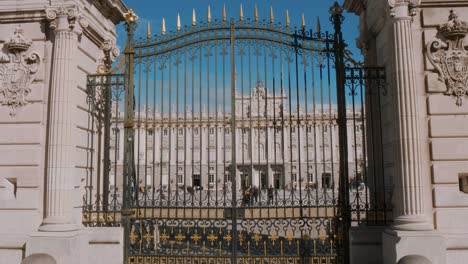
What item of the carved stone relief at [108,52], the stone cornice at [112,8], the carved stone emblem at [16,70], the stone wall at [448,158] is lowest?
the stone wall at [448,158]

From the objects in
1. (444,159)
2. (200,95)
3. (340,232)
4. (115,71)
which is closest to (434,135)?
(444,159)

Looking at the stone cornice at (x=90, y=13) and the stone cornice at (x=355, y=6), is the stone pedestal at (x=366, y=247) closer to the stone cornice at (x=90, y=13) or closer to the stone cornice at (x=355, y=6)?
the stone cornice at (x=355, y=6)

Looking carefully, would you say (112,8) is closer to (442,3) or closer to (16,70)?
(16,70)

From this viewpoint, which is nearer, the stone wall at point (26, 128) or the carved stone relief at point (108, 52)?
the stone wall at point (26, 128)

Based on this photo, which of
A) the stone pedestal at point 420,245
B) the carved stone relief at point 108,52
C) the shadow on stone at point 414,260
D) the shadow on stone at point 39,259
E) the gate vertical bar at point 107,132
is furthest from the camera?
the carved stone relief at point 108,52

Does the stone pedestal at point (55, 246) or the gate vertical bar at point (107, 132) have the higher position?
the gate vertical bar at point (107, 132)

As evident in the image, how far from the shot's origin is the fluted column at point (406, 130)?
7074mm

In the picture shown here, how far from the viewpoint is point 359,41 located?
952 centimetres

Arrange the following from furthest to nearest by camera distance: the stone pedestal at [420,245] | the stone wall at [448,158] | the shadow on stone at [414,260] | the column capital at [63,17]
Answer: the column capital at [63,17] → the stone wall at [448,158] → the stone pedestal at [420,245] → the shadow on stone at [414,260]

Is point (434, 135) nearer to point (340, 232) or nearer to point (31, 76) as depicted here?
point (340, 232)

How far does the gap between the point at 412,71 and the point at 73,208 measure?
7073 millimetres

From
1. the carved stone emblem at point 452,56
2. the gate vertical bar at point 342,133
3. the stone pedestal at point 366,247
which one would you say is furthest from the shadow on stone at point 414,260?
the carved stone emblem at point 452,56

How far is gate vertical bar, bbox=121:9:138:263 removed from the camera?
27.3 ft

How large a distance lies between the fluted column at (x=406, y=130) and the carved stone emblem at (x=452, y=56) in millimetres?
541
